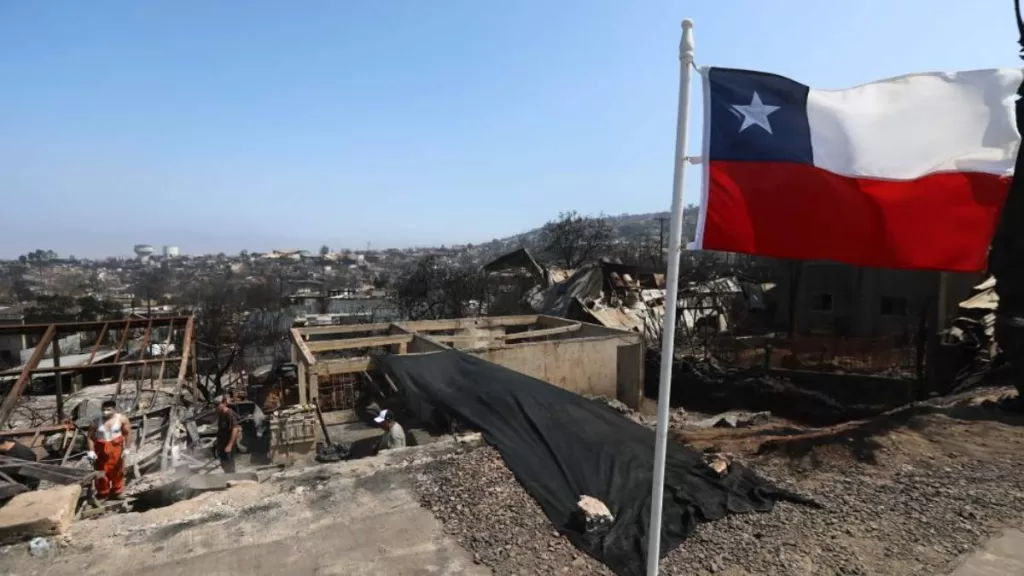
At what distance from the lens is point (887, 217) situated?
426 centimetres

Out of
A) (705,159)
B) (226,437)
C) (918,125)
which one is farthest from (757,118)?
(226,437)

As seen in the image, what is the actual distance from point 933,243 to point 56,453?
508 inches

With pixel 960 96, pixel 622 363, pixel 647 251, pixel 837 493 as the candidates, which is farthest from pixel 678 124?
pixel 647 251

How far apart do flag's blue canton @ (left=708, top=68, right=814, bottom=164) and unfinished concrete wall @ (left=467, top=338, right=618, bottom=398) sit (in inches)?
558

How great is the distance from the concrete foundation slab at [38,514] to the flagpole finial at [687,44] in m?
6.25

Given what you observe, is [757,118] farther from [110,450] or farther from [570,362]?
[570,362]

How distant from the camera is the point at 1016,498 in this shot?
5.77m

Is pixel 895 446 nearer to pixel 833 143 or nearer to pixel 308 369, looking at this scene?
pixel 833 143

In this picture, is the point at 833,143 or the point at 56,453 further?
the point at 56,453

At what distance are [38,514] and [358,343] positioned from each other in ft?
44.7

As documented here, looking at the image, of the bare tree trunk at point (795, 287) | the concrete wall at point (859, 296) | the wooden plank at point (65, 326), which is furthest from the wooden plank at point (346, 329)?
the concrete wall at point (859, 296)

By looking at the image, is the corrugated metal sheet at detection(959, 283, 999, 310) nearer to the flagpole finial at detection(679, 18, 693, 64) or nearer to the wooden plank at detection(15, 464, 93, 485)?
the flagpole finial at detection(679, 18, 693, 64)

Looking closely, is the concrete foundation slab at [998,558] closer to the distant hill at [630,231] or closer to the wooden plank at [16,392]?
the wooden plank at [16,392]

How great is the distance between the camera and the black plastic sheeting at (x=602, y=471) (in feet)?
16.8
